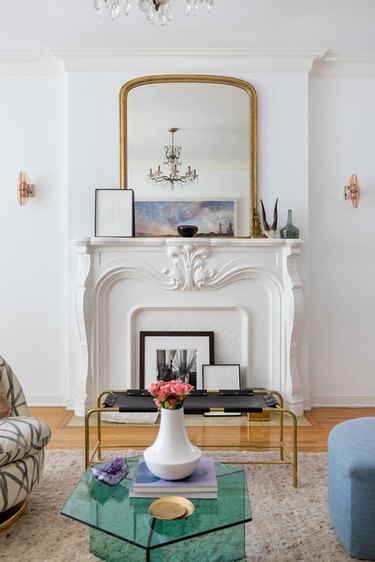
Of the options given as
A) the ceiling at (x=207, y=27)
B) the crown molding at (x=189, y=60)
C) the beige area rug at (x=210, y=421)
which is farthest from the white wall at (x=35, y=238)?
the beige area rug at (x=210, y=421)

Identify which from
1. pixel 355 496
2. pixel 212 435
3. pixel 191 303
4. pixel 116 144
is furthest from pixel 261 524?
pixel 116 144

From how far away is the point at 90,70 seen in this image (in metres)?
3.82

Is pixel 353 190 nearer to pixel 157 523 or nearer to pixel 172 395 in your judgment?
pixel 172 395

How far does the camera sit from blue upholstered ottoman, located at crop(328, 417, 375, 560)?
1.86 m

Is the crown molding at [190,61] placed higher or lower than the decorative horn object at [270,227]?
higher

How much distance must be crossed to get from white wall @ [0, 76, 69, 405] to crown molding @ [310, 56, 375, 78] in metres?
1.99

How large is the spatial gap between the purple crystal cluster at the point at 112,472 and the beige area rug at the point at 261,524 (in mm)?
306

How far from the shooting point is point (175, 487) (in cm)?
182

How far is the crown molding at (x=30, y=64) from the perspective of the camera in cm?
383

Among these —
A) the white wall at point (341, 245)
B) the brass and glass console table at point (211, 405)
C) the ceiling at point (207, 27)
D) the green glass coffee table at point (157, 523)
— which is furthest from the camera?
the white wall at point (341, 245)

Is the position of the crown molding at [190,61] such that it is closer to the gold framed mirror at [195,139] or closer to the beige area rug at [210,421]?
the gold framed mirror at [195,139]

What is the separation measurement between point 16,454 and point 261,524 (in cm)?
108

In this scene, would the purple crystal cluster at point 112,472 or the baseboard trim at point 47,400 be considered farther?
the baseboard trim at point 47,400

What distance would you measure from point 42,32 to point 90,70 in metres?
Result: 0.46
